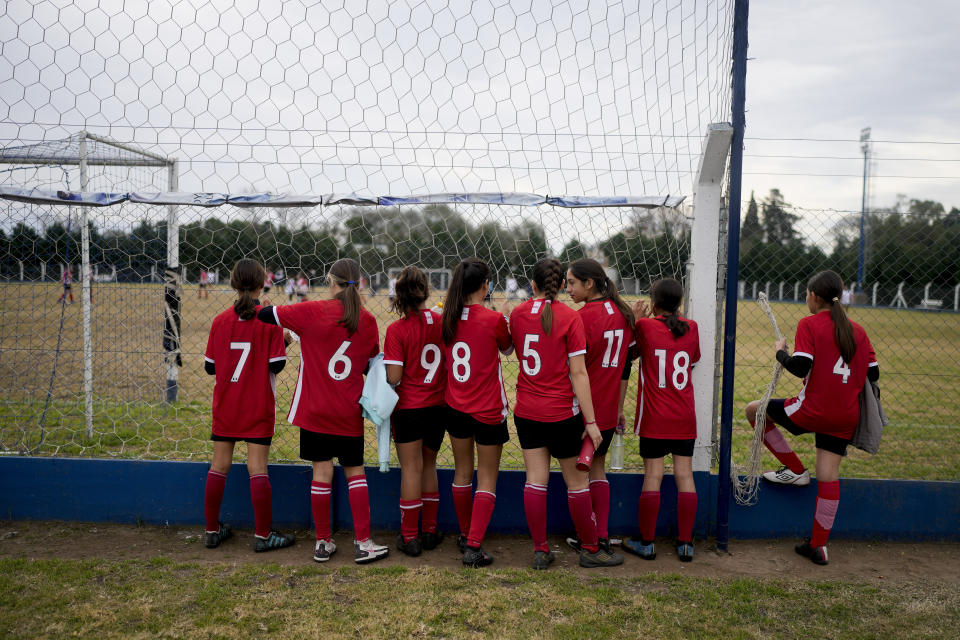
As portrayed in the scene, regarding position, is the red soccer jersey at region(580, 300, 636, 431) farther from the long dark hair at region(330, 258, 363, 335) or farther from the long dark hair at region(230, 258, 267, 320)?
the long dark hair at region(230, 258, 267, 320)

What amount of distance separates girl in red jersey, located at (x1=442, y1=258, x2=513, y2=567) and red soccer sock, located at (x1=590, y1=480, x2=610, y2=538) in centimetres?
67

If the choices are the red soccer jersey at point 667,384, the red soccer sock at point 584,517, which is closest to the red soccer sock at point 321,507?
the red soccer sock at point 584,517

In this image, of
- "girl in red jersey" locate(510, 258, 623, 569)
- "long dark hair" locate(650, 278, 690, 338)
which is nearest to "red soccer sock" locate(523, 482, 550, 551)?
"girl in red jersey" locate(510, 258, 623, 569)

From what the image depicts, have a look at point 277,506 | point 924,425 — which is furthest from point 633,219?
point 924,425

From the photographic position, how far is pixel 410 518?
3.71 m

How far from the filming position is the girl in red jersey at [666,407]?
3.66 meters

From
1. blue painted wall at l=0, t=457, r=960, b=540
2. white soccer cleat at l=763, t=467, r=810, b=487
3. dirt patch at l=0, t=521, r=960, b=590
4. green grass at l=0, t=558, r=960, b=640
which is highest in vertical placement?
white soccer cleat at l=763, t=467, r=810, b=487

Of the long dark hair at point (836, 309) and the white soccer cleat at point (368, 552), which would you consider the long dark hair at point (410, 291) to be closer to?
the white soccer cleat at point (368, 552)

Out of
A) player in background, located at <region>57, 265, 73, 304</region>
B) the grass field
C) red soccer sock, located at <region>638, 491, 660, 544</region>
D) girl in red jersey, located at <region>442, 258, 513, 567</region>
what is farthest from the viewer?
the grass field

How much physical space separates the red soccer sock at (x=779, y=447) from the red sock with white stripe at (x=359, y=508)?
2.57 metres

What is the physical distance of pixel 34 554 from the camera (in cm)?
362

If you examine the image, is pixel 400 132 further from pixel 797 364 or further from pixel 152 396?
pixel 152 396

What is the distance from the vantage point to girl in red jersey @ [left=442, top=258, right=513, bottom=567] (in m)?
3.50

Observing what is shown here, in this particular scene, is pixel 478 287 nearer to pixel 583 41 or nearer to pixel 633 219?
pixel 633 219
